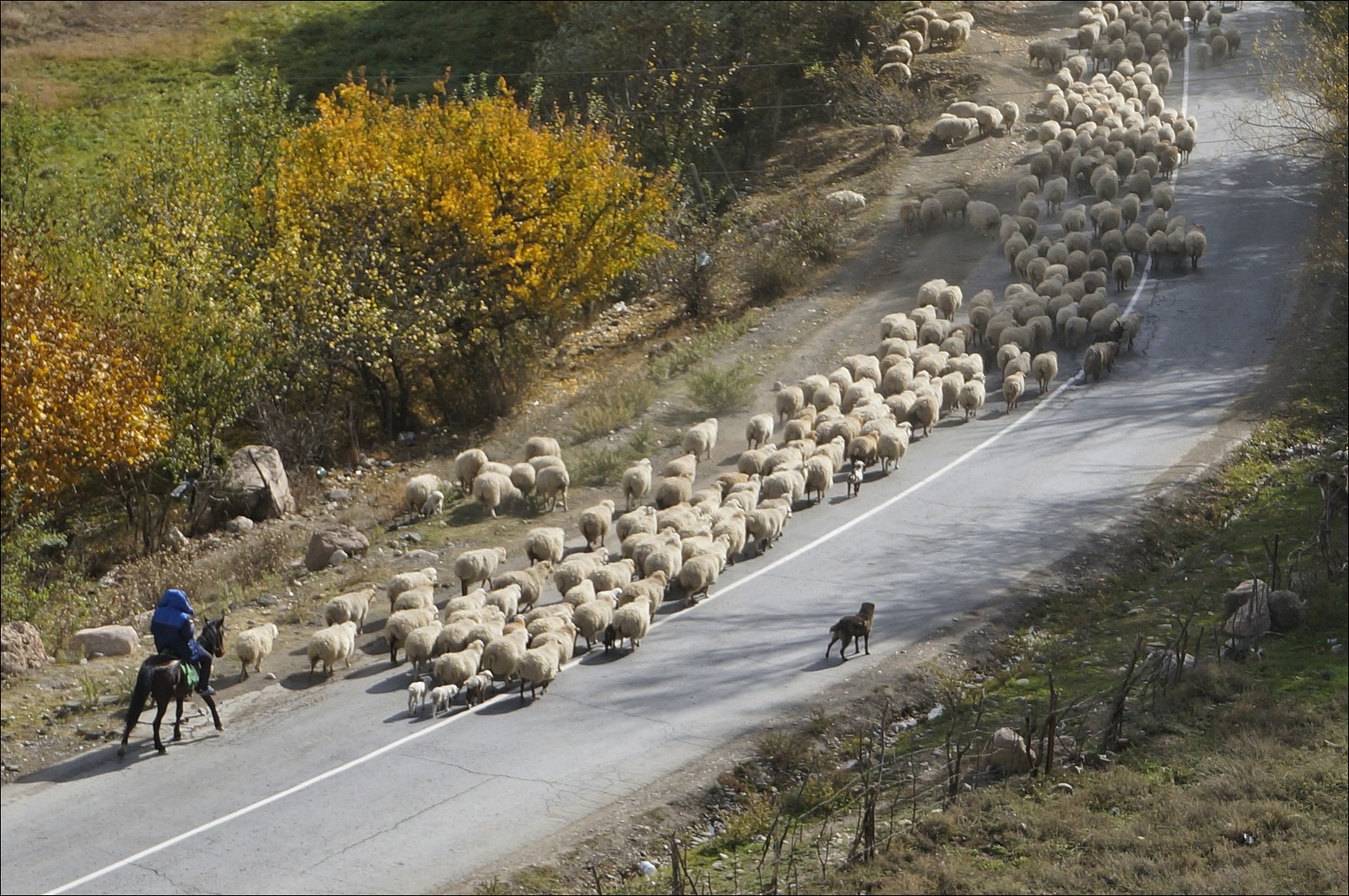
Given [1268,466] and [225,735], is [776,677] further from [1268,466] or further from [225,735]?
[1268,466]

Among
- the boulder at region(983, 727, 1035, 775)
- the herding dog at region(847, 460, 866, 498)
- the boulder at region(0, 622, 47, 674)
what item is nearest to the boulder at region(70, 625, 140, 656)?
the boulder at region(0, 622, 47, 674)

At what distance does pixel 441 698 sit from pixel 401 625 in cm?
161

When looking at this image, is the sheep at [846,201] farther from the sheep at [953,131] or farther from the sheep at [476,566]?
the sheep at [476,566]

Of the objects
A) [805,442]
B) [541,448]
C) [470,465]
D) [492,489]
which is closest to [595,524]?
[492,489]

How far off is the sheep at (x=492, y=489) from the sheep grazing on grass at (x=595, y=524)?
1968 mm

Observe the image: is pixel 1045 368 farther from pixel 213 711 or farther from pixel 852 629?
pixel 213 711

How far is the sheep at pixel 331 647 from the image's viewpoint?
1655cm

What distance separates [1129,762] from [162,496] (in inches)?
740

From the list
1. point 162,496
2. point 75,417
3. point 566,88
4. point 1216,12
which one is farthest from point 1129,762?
point 1216,12

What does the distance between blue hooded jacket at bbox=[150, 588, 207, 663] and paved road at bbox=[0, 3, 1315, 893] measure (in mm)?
975

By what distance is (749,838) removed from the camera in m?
13.2

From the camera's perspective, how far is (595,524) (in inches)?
777

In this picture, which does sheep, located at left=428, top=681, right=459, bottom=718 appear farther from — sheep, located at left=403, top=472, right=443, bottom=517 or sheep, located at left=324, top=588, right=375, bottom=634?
sheep, located at left=403, top=472, right=443, bottom=517

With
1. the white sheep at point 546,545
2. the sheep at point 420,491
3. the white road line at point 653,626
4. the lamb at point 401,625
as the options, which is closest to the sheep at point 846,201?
the white road line at point 653,626
